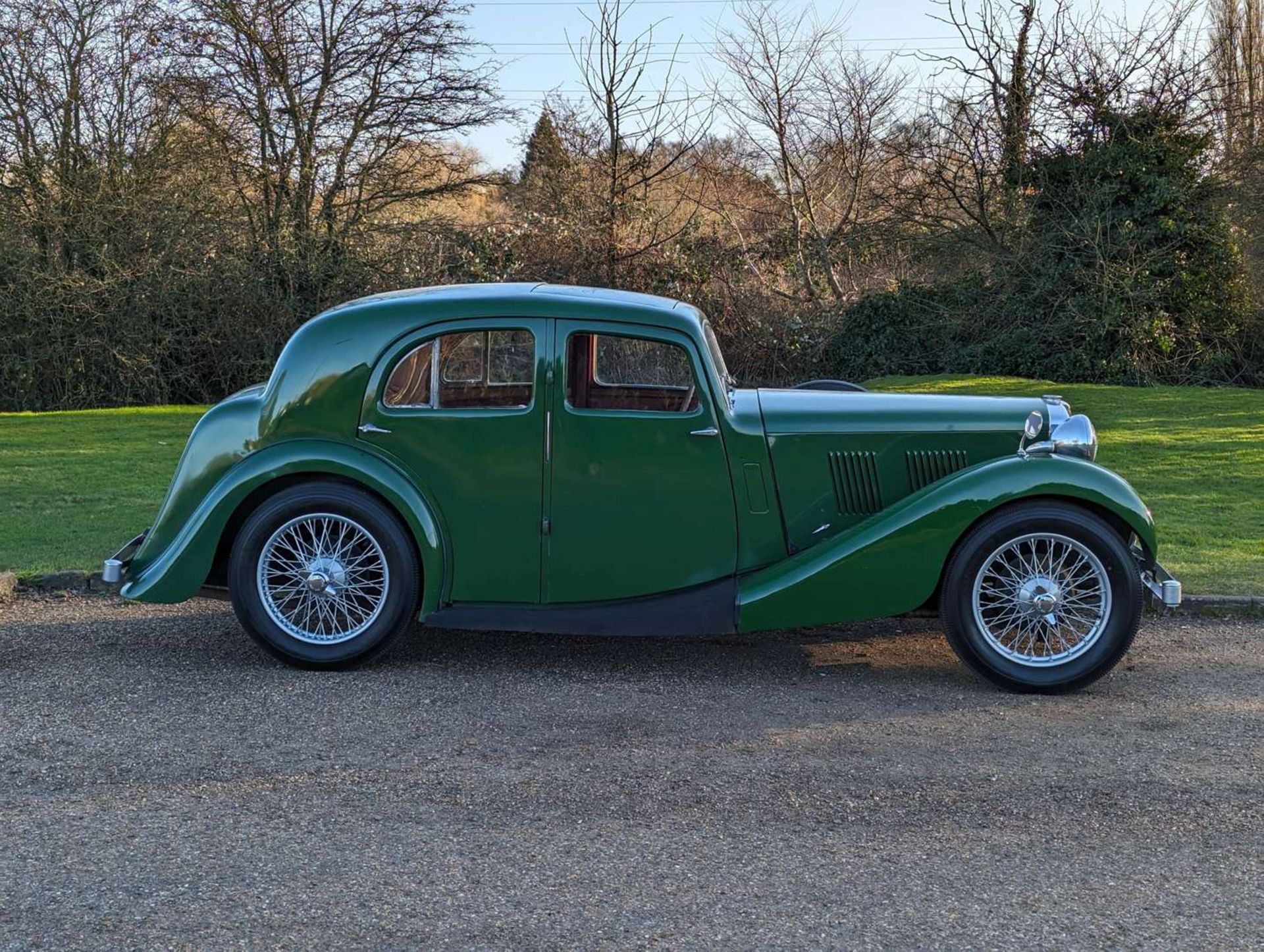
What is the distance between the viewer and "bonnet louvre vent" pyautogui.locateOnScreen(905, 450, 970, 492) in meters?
5.76

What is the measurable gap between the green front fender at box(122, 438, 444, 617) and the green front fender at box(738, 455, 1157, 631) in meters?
1.48

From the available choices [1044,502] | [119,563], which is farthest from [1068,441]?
[119,563]

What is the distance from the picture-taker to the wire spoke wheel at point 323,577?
216 inches

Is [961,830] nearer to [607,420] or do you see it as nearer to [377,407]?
[607,420]

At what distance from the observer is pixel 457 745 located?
4586 millimetres

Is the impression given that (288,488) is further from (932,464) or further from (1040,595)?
(1040,595)

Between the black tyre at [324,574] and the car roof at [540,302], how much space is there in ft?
3.15

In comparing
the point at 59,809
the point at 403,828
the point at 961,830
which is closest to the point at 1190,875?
the point at 961,830

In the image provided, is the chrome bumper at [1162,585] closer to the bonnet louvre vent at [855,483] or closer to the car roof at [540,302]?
the bonnet louvre vent at [855,483]

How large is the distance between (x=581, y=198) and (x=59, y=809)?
653 inches

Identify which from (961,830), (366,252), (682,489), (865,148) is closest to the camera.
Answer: (961,830)

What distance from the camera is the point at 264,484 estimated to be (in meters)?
5.58

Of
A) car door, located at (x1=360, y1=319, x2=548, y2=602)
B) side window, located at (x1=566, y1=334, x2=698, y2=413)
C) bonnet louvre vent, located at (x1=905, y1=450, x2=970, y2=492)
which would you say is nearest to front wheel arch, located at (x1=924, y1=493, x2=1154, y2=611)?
bonnet louvre vent, located at (x1=905, y1=450, x2=970, y2=492)

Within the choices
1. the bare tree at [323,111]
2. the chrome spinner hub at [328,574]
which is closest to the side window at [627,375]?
the chrome spinner hub at [328,574]
